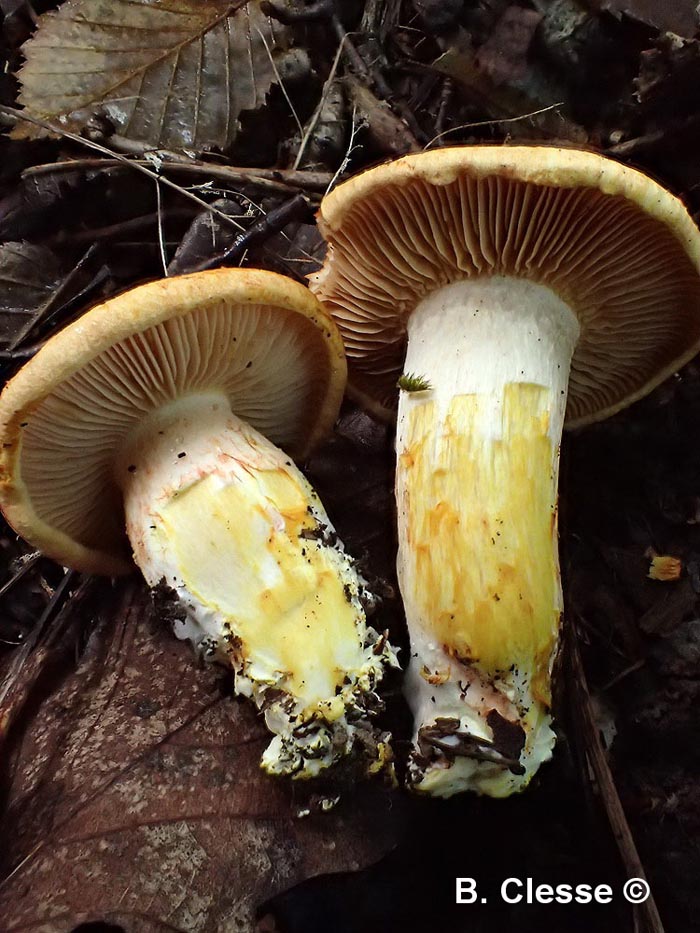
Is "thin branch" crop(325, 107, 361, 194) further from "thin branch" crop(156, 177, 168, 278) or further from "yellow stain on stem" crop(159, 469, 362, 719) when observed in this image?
"yellow stain on stem" crop(159, 469, 362, 719)

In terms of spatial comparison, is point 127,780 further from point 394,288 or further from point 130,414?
point 394,288

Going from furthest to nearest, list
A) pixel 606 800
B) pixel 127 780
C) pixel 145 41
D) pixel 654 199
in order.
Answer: pixel 145 41 < pixel 606 800 < pixel 127 780 < pixel 654 199

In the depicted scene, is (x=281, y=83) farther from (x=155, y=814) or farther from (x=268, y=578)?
(x=155, y=814)

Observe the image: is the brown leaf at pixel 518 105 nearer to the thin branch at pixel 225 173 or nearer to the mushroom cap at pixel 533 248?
the thin branch at pixel 225 173

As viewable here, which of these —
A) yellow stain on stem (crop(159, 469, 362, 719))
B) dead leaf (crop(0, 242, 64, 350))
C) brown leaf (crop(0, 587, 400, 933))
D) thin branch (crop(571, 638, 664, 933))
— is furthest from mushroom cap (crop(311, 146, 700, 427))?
brown leaf (crop(0, 587, 400, 933))

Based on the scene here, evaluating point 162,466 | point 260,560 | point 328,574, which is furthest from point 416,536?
point 162,466

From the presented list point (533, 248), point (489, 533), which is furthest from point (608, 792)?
point (533, 248)

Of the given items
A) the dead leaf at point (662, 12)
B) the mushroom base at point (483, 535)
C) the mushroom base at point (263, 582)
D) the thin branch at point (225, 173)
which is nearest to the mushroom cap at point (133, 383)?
the mushroom base at point (263, 582)
